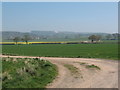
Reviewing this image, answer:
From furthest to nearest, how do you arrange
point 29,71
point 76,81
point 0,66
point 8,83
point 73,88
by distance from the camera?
1. point 0,66
2. point 29,71
3. point 76,81
4. point 8,83
5. point 73,88

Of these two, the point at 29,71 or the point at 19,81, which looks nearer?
the point at 19,81

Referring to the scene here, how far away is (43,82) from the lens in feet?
57.2

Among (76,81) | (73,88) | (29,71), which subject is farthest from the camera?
(29,71)

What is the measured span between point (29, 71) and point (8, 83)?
3.99 meters

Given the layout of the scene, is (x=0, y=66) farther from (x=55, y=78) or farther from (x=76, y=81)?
(x=76, y=81)

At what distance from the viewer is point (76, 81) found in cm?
1830

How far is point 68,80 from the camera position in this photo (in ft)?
61.1

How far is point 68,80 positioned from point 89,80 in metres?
1.64

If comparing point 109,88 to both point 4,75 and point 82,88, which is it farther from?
point 4,75

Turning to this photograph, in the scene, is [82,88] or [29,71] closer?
[82,88]

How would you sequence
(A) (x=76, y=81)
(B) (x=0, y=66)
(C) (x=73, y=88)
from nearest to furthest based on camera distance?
(C) (x=73, y=88), (A) (x=76, y=81), (B) (x=0, y=66)

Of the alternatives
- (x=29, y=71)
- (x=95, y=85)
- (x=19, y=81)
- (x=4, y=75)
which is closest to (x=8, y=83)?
(x=19, y=81)

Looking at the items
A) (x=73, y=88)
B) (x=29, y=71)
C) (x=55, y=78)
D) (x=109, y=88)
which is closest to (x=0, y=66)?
(x=29, y=71)

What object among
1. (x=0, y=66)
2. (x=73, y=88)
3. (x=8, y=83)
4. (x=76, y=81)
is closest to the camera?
(x=73, y=88)
